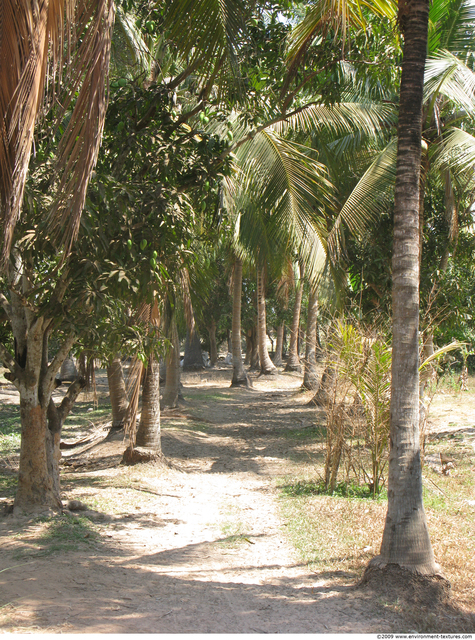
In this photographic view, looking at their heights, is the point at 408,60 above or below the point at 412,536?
above

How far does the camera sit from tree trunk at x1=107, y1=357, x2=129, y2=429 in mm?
10984

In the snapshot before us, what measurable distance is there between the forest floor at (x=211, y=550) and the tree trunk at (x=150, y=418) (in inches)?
16.7

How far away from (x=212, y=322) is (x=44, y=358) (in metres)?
25.0

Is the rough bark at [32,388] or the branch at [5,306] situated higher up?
the branch at [5,306]

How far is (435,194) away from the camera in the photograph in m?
11.7

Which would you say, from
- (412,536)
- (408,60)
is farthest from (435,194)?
(412,536)

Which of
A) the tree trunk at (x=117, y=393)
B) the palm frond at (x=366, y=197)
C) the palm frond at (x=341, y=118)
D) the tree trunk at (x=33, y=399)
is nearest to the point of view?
the tree trunk at (x=33, y=399)

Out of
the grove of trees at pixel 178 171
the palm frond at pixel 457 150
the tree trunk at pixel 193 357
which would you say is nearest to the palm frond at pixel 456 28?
the grove of trees at pixel 178 171

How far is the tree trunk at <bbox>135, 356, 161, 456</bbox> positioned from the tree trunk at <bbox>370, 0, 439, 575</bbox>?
5870 mm

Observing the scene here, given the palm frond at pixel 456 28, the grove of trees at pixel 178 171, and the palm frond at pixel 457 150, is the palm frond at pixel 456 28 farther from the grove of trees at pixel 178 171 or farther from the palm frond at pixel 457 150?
the palm frond at pixel 457 150

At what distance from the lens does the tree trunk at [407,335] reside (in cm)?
457

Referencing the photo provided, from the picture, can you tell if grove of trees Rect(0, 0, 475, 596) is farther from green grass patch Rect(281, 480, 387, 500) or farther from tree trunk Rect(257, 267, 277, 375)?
tree trunk Rect(257, 267, 277, 375)

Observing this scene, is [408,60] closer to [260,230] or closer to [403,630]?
[403,630]

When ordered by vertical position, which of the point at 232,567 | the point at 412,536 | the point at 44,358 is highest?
the point at 44,358
